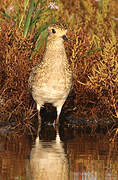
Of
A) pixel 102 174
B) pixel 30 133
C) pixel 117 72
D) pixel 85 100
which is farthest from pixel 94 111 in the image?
pixel 102 174

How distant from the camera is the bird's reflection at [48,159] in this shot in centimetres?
644

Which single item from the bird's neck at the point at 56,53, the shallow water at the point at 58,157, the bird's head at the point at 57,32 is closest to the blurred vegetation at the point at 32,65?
the bird's neck at the point at 56,53

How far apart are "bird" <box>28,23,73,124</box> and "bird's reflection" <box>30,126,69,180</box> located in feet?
2.38

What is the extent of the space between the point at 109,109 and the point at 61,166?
3.70 meters

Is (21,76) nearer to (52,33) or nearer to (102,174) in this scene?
(52,33)

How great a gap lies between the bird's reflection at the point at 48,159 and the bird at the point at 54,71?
2.38 feet

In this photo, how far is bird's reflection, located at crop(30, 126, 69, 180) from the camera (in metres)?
6.44

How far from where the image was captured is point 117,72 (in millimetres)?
10141

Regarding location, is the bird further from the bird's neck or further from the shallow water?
the shallow water

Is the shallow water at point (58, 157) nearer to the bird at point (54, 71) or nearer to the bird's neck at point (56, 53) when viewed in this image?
the bird at point (54, 71)

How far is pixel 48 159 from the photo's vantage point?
7.27 m

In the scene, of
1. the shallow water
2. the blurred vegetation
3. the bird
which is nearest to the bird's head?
the bird

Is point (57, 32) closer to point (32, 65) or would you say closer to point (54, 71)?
point (54, 71)

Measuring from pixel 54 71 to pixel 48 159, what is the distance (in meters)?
2.62
